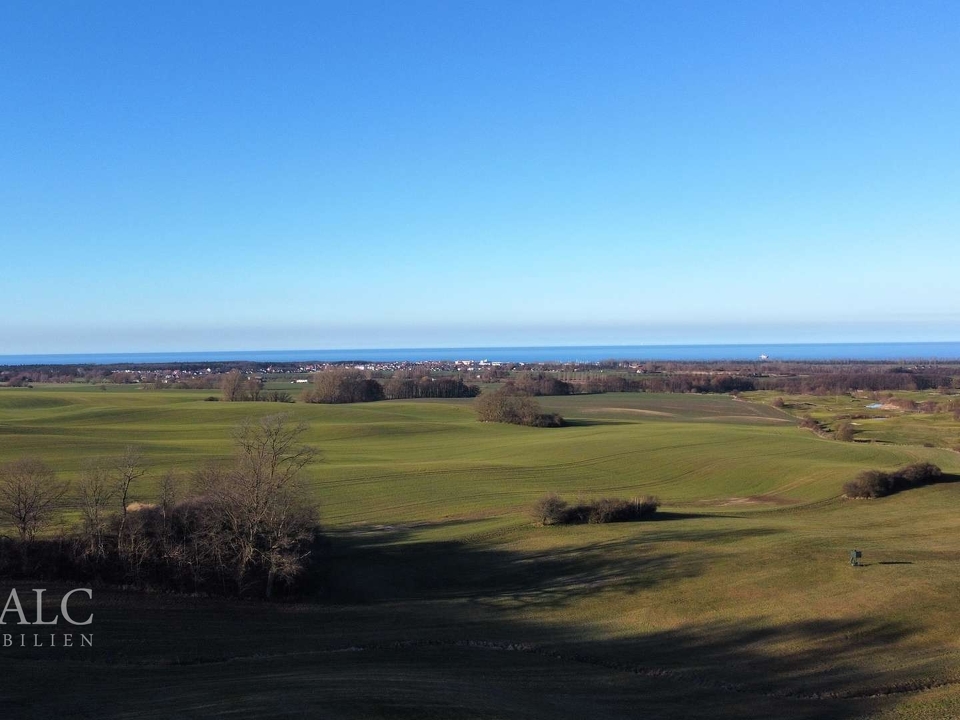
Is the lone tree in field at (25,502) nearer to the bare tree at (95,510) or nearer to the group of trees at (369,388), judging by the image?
the bare tree at (95,510)

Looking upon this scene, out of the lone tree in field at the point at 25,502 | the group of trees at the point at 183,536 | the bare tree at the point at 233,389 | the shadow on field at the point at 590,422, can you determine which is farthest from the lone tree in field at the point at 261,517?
the bare tree at the point at 233,389

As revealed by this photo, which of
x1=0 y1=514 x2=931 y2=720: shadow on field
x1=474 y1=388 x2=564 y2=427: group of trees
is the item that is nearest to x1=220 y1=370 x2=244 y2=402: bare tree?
x1=474 y1=388 x2=564 y2=427: group of trees

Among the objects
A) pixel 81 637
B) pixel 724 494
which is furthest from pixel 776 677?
pixel 724 494

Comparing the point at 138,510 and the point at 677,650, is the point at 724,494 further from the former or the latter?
the point at 138,510

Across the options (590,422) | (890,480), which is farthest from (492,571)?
(590,422)

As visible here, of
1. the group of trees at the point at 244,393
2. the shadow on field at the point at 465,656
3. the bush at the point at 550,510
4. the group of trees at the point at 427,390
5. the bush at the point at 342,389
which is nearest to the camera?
the shadow on field at the point at 465,656

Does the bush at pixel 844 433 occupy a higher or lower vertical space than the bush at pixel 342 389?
lower

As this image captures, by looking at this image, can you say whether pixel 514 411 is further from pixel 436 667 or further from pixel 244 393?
pixel 436 667
